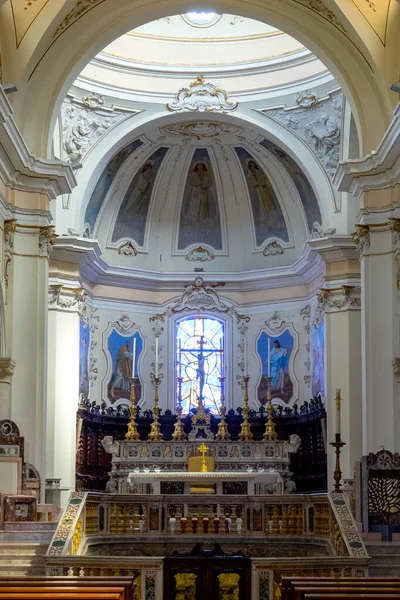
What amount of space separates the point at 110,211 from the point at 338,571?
52.2ft

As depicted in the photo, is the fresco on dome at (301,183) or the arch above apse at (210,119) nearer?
the arch above apse at (210,119)

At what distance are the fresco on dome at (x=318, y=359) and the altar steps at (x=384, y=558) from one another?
10.8m

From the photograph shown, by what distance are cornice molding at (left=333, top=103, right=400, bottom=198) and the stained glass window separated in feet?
28.2

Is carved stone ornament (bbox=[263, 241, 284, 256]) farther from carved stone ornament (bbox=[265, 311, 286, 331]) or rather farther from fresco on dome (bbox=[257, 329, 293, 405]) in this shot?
fresco on dome (bbox=[257, 329, 293, 405])

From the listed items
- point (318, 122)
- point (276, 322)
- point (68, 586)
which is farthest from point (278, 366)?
point (68, 586)

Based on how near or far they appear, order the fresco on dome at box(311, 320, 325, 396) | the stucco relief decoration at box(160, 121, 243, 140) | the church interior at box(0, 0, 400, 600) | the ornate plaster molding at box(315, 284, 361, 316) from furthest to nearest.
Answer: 1. the stucco relief decoration at box(160, 121, 243, 140)
2. the fresco on dome at box(311, 320, 325, 396)
3. the ornate plaster molding at box(315, 284, 361, 316)
4. the church interior at box(0, 0, 400, 600)

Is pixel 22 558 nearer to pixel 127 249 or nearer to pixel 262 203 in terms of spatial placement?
pixel 127 249

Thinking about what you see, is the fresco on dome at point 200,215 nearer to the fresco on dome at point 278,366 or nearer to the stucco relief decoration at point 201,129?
the stucco relief decoration at point 201,129

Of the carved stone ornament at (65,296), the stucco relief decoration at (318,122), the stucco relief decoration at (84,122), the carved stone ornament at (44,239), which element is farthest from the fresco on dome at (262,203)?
the carved stone ornament at (44,239)

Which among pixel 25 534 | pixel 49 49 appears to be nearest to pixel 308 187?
pixel 49 49

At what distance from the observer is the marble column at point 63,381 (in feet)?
78.3

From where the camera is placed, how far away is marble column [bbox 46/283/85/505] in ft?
78.3

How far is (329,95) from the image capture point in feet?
81.4

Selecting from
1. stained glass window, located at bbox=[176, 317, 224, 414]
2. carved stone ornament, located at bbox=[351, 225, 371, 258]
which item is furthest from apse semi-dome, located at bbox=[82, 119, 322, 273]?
carved stone ornament, located at bbox=[351, 225, 371, 258]
